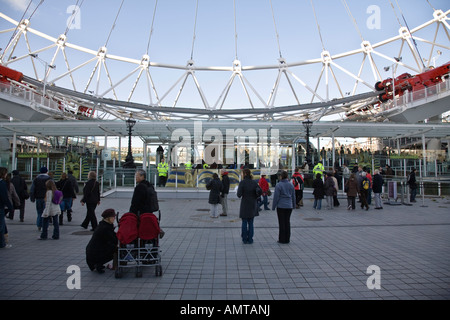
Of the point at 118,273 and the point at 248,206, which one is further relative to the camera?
the point at 248,206

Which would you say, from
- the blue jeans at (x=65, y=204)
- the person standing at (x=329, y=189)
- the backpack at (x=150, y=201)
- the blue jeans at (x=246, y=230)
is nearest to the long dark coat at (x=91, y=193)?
the blue jeans at (x=65, y=204)

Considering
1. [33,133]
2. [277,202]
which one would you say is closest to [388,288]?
[277,202]

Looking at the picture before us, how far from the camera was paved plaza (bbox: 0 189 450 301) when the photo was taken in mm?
4211

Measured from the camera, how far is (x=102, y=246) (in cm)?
514

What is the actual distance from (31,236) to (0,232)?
154 centimetres

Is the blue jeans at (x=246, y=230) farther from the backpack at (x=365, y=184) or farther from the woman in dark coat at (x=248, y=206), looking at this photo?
the backpack at (x=365, y=184)

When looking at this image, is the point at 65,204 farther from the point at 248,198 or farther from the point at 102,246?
the point at 248,198

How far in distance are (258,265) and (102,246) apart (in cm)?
275

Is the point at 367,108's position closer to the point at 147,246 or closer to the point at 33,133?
the point at 33,133

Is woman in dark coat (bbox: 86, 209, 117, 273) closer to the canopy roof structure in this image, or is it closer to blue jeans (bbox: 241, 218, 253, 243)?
blue jeans (bbox: 241, 218, 253, 243)

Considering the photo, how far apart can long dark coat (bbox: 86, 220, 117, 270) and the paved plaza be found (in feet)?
0.78

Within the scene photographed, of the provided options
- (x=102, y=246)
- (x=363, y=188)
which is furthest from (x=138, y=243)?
(x=363, y=188)

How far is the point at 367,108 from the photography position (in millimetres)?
37062

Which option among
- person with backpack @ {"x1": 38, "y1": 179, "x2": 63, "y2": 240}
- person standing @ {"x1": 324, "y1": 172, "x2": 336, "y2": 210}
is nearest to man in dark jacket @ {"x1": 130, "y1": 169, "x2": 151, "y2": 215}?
person with backpack @ {"x1": 38, "y1": 179, "x2": 63, "y2": 240}
